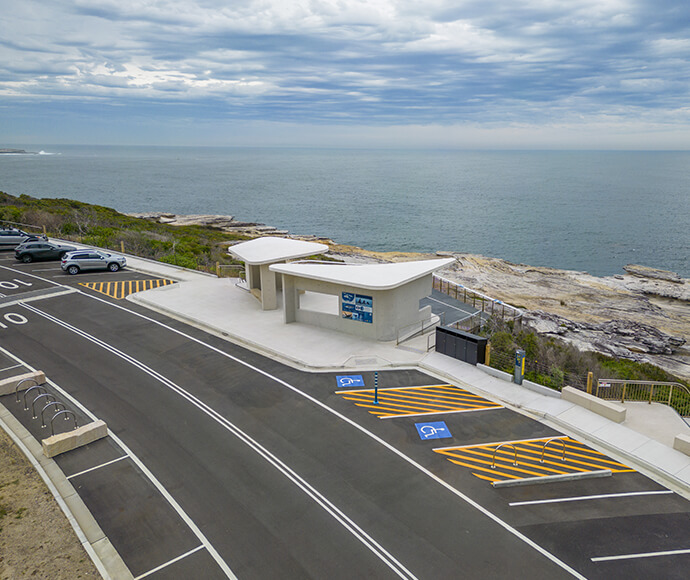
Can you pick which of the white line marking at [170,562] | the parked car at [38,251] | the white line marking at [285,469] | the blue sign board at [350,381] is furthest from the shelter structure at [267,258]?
the white line marking at [170,562]

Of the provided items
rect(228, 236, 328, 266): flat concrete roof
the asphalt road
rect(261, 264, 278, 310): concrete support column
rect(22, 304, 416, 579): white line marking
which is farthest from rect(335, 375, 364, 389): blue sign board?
rect(228, 236, 328, 266): flat concrete roof

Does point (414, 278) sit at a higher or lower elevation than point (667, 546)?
higher

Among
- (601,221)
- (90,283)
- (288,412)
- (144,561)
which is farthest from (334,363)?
(601,221)

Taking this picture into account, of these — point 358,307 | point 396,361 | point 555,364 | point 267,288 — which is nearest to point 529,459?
point 396,361

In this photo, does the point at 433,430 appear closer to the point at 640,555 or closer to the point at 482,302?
the point at 640,555

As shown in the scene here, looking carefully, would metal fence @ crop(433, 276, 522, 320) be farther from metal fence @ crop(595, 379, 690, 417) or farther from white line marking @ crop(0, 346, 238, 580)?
white line marking @ crop(0, 346, 238, 580)

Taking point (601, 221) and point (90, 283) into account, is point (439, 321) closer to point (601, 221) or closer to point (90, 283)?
point (90, 283)
